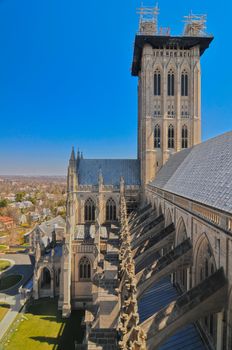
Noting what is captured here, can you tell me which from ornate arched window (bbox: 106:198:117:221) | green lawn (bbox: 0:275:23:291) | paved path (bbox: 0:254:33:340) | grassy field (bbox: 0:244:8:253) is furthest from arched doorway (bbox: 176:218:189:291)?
grassy field (bbox: 0:244:8:253)

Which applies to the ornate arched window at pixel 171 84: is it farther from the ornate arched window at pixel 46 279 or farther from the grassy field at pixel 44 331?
the grassy field at pixel 44 331

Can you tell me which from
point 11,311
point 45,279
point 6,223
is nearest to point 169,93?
point 45,279

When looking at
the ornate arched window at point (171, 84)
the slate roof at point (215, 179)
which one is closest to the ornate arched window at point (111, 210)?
the ornate arched window at point (171, 84)

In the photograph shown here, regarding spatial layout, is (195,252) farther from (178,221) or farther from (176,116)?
(176,116)

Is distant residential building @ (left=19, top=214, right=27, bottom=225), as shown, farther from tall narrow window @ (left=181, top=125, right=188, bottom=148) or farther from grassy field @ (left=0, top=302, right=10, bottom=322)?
tall narrow window @ (left=181, top=125, right=188, bottom=148)

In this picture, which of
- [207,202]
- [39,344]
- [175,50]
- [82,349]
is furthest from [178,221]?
[175,50]

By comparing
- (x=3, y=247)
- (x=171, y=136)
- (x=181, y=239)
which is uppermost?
(x=171, y=136)

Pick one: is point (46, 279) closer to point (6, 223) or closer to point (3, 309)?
point (3, 309)
